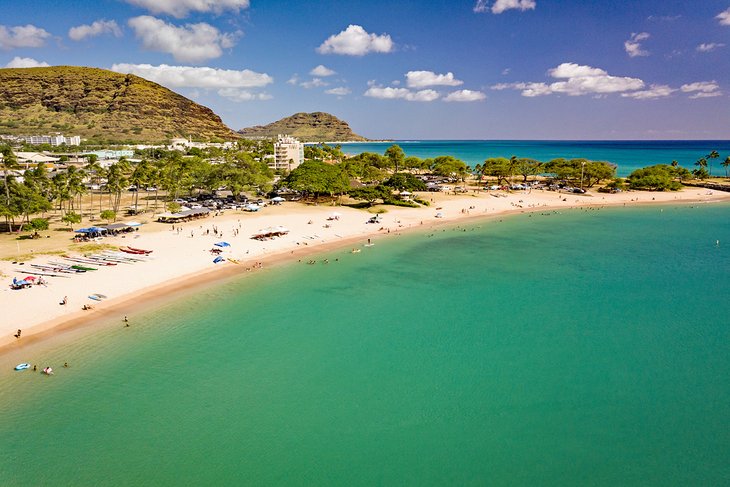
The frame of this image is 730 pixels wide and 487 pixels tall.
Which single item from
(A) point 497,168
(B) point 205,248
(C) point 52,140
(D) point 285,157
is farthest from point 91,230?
(C) point 52,140

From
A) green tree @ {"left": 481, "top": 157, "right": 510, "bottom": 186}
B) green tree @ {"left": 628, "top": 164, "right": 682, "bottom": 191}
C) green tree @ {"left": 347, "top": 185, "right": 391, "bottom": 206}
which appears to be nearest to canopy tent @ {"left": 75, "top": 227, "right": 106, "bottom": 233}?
green tree @ {"left": 347, "top": 185, "right": 391, "bottom": 206}

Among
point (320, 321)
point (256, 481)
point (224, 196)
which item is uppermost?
point (224, 196)

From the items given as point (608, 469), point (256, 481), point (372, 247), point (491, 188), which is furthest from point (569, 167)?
point (256, 481)

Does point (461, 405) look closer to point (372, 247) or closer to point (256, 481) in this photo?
point (256, 481)

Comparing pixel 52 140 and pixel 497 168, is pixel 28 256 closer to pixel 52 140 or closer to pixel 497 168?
pixel 497 168

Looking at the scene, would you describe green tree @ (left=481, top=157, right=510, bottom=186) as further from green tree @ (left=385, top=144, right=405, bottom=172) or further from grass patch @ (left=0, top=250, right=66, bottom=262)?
grass patch @ (left=0, top=250, right=66, bottom=262)
